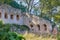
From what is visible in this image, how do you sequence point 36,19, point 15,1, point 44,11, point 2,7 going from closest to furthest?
point 2,7 → point 36,19 → point 44,11 → point 15,1

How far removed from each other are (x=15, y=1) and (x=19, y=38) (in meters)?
22.7

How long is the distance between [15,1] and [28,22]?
5.33 meters

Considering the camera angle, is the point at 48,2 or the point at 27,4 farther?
the point at 27,4

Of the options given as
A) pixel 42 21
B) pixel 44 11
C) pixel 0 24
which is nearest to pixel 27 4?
pixel 44 11

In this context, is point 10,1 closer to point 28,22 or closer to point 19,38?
point 28,22

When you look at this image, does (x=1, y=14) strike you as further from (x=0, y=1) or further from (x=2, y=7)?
(x=0, y=1)

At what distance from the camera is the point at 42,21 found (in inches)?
955

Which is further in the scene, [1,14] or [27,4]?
[27,4]

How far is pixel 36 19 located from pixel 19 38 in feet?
58.5

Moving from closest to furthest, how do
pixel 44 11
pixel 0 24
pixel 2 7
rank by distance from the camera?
pixel 0 24 < pixel 2 7 < pixel 44 11

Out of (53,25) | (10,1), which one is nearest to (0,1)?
(10,1)

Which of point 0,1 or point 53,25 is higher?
point 0,1

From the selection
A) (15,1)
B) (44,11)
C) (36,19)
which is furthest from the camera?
(15,1)

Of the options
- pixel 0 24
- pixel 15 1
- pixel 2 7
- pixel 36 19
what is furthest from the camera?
pixel 15 1
